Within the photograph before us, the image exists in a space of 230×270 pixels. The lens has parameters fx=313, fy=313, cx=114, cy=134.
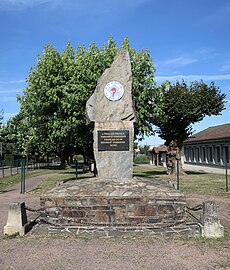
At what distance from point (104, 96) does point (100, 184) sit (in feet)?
9.37

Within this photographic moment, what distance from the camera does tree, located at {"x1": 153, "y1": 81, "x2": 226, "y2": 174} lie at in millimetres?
21859

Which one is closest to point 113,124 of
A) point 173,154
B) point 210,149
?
point 173,154

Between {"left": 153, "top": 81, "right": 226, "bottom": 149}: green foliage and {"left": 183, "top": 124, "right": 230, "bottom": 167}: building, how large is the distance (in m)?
5.43

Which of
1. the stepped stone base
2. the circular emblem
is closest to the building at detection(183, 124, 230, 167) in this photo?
the circular emblem

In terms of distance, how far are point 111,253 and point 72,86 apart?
12.2 m

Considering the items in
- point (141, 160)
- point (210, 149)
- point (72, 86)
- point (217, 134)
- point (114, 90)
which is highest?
point (72, 86)

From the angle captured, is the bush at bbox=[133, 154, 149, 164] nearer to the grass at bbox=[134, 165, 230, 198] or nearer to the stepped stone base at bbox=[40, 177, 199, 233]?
the grass at bbox=[134, 165, 230, 198]

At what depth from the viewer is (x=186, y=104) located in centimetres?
2173

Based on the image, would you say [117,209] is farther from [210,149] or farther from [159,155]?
[159,155]

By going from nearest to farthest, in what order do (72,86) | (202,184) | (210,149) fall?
(72,86) → (202,184) → (210,149)

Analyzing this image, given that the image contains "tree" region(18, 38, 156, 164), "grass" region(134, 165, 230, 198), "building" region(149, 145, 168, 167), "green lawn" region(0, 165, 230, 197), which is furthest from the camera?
"building" region(149, 145, 168, 167)

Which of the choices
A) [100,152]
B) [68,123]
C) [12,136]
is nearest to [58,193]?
[100,152]

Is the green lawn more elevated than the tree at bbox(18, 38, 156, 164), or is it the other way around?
the tree at bbox(18, 38, 156, 164)

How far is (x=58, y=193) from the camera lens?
7.97m
